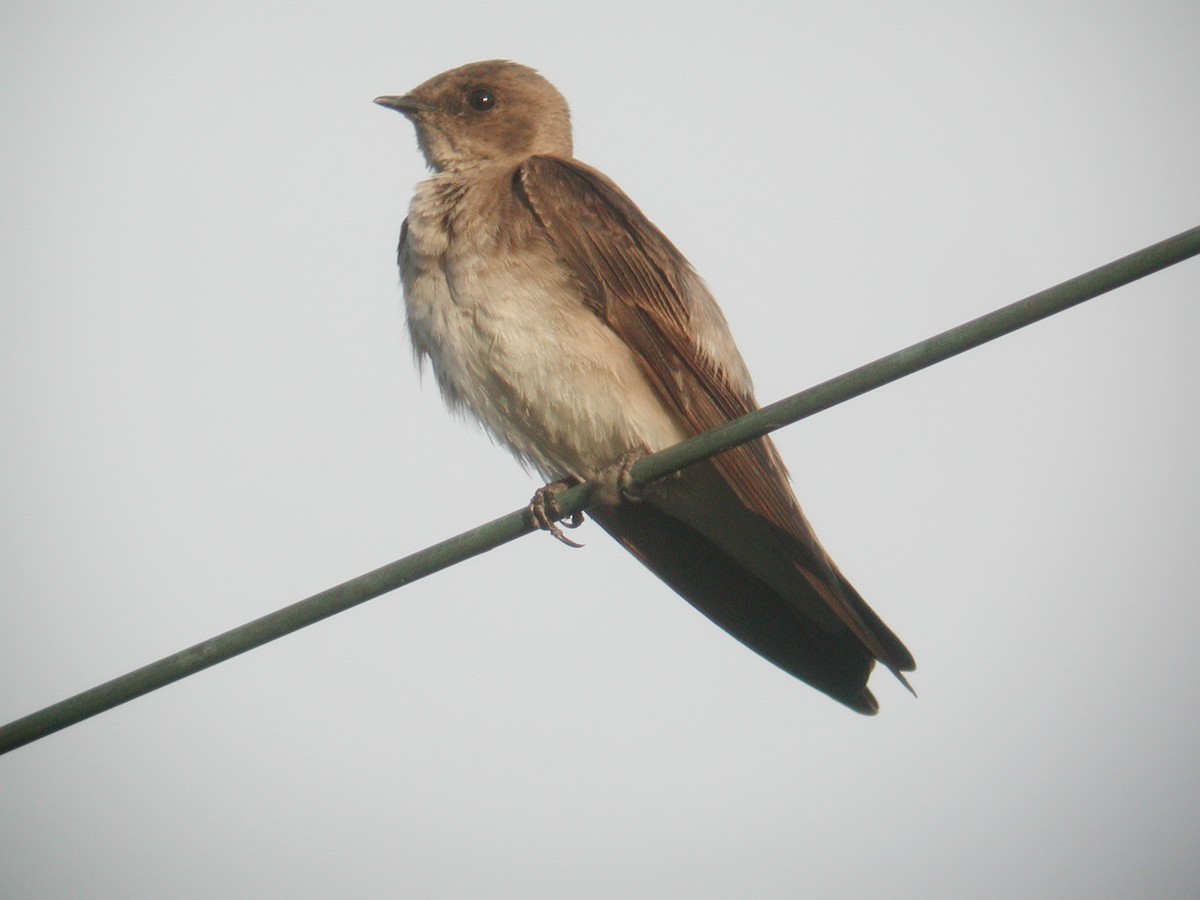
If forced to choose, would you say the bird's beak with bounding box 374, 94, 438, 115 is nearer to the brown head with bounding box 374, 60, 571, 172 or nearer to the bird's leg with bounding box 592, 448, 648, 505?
the brown head with bounding box 374, 60, 571, 172

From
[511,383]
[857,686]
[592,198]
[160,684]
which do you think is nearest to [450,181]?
[592,198]

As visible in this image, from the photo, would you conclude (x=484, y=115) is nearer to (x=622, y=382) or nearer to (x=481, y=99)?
(x=481, y=99)

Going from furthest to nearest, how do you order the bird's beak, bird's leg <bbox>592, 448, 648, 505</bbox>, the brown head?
1. the bird's beak
2. the brown head
3. bird's leg <bbox>592, 448, 648, 505</bbox>

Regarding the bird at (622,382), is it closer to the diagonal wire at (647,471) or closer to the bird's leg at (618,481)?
the bird's leg at (618,481)

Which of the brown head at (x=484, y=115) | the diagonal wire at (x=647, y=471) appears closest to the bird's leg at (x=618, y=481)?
the diagonal wire at (x=647, y=471)

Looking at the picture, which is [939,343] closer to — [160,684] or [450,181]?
[160,684]

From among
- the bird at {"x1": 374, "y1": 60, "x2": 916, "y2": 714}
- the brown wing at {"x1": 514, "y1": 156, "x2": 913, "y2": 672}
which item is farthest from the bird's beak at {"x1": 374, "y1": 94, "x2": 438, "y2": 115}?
the brown wing at {"x1": 514, "y1": 156, "x2": 913, "y2": 672}
